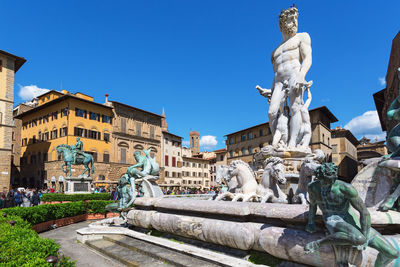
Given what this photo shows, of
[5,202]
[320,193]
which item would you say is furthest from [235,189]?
[5,202]

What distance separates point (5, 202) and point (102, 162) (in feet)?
84.5

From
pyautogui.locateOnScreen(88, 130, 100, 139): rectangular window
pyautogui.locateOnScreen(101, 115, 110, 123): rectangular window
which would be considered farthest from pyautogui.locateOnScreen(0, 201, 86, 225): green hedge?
pyautogui.locateOnScreen(101, 115, 110, 123): rectangular window

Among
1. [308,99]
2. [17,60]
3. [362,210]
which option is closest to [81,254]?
[362,210]

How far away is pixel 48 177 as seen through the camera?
121 feet

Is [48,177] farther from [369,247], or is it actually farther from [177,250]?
[369,247]

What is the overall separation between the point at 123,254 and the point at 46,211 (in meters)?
5.18

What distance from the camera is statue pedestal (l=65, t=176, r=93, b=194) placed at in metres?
19.5

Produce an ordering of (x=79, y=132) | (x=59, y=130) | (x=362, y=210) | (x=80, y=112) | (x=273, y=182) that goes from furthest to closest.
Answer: (x=80, y=112)
(x=59, y=130)
(x=79, y=132)
(x=273, y=182)
(x=362, y=210)

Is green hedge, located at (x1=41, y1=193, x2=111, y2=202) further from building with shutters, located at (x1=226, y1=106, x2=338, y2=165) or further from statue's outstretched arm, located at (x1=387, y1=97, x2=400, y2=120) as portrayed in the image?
building with shutters, located at (x1=226, y1=106, x2=338, y2=165)

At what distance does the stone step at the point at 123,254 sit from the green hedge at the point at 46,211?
2.83m

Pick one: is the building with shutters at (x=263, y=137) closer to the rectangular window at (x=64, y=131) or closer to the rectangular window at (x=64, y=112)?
the rectangular window at (x=64, y=131)

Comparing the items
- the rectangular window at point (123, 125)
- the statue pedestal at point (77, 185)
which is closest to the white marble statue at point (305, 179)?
the statue pedestal at point (77, 185)

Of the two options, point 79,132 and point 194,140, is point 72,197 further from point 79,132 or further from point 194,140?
point 194,140

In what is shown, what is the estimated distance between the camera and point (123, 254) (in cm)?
504
